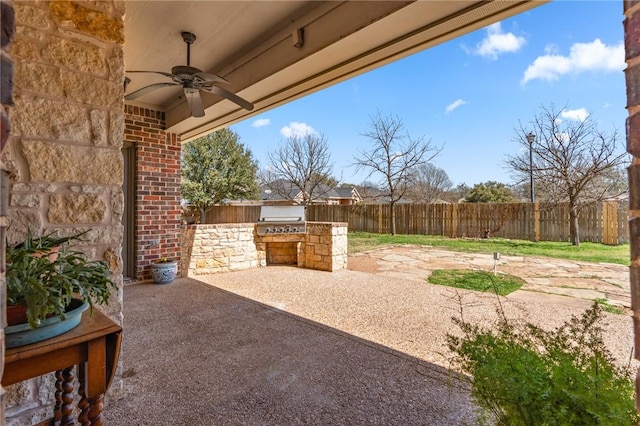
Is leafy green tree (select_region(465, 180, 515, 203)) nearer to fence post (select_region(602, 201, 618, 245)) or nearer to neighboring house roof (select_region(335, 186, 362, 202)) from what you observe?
neighboring house roof (select_region(335, 186, 362, 202))

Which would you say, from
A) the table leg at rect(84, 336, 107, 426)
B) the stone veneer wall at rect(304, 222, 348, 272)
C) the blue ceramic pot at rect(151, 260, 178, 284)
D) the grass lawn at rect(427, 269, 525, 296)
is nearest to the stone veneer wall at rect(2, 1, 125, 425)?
the table leg at rect(84, 336, 107, 426)

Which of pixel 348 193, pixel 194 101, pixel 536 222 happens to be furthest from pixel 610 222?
pixel 348 193

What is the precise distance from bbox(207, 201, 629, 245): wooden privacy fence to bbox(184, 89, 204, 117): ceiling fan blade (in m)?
9.53

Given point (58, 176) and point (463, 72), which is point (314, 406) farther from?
point (463, 72)

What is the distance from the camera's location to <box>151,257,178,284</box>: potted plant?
460cm

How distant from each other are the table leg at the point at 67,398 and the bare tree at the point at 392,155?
37.4ft

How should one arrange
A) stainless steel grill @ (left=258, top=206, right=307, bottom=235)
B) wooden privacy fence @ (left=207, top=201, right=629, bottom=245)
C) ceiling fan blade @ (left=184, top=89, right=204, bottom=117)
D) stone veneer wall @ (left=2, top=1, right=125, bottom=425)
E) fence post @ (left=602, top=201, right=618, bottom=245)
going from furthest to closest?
wooden privacy fence @ (left=207, top=201, right=629, bottom=245)
fence post @ (left=602, top=201, right=618, bottom=245)
stainless steel grill @ (left=258, top=206, right=307, bottom=235)
ceiling fan blade @ (left=184, top=89, right=204, bottom=117)
stone veneer wall @ (left=2, top=1, right=125, bottom=425)

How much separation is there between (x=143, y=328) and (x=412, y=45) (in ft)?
11.2

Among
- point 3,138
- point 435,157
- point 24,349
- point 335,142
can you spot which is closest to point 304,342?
point 24,349

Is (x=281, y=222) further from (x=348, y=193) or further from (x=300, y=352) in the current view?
(x=348, y=193)

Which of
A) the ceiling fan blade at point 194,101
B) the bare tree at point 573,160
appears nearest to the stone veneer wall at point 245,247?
the ceiling fan blade at point 194,101

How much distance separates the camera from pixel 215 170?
43.4ft

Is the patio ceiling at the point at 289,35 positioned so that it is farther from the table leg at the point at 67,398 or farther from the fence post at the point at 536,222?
the fence post at the point at 536,222

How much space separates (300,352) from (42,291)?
1842 millimetres
